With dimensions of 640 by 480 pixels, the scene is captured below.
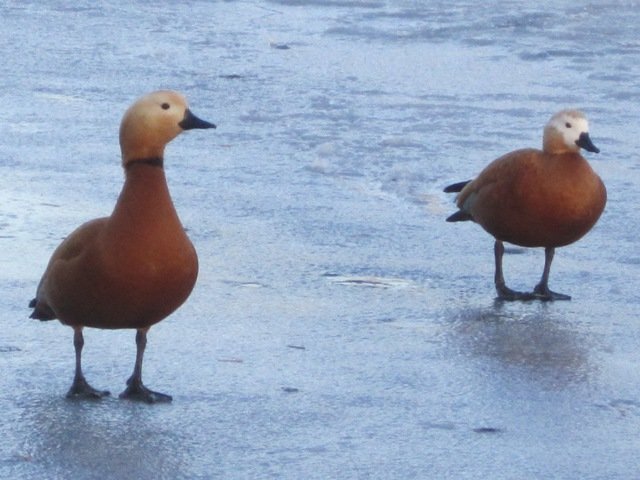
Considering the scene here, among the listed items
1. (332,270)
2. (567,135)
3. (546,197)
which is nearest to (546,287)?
(546,197)

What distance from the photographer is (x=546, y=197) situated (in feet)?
21.2

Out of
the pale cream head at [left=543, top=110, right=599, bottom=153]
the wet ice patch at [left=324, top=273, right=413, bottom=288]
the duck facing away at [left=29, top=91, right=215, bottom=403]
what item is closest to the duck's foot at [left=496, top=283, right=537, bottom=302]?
the wet ice patch at [left=324, top=273, right=413, bottom=288]

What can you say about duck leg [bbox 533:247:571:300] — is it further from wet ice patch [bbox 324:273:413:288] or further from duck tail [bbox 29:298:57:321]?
duck tail [bbox 29:298:57:321]

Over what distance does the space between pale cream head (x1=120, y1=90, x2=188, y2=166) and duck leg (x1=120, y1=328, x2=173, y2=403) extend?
22.0 inches

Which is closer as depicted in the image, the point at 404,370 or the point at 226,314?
the point at 404,370

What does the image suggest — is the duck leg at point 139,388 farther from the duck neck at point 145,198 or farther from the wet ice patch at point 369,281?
the wet ice patch at point 369,281

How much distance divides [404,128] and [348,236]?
267 cm

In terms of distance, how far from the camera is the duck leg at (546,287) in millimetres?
6375

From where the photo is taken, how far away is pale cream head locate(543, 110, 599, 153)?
260 inches

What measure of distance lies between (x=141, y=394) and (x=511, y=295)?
6.44 ft

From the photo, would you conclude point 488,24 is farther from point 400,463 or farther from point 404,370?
point 400,463

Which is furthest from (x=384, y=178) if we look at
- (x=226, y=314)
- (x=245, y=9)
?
(x=245, y=9)

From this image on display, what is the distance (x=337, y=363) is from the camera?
541cm

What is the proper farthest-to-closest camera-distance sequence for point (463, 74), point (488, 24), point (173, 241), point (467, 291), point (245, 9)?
point (245, 9), point (488, 24), point (463, 74), point (467, 291), point (173, 241)
